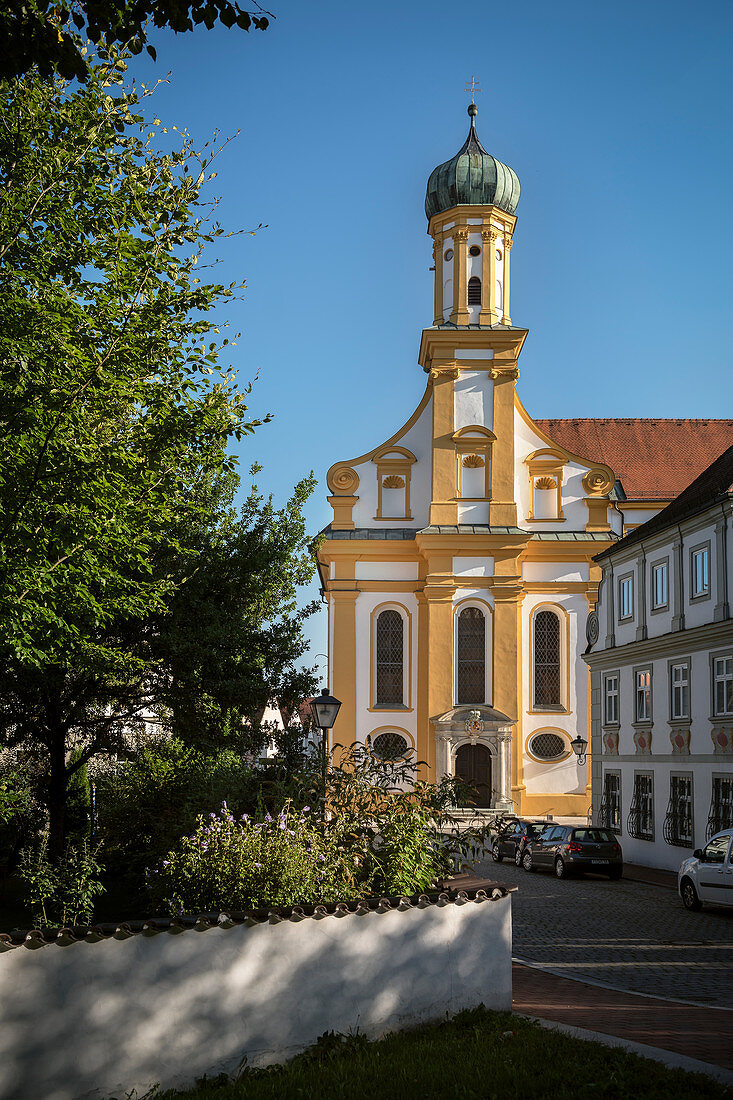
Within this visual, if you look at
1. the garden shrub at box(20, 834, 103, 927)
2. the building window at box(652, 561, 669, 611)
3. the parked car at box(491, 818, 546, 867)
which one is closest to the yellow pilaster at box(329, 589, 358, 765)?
the parked car at box(491, 818, 546, 867)

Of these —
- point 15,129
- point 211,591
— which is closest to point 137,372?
point 15,129

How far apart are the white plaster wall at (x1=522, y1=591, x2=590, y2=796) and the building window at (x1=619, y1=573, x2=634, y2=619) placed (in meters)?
10.4

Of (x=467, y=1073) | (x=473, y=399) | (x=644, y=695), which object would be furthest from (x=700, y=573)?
(x=473, y=399)

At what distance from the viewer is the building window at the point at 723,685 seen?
21.6 m

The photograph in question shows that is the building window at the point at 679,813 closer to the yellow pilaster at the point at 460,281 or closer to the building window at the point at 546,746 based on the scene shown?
the building window at the point at 546,746

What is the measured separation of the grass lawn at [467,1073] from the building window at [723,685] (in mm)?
14849

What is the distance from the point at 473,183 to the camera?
4369 cm

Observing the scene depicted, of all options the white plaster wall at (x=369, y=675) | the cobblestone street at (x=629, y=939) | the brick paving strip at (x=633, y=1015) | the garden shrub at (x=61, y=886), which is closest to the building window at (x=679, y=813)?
the cobblestone street at (x=629, y=939)

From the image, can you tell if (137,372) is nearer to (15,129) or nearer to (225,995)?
(15,129)

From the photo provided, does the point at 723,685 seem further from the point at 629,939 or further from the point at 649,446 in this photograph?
the point at 649,446

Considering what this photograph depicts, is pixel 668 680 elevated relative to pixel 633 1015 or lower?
elevated

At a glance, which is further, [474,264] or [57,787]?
[474,264]

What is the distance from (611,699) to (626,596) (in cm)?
287

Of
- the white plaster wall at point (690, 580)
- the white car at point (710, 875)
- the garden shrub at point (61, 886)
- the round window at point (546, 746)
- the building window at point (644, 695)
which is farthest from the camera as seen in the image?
the round window at point (546, 746)
